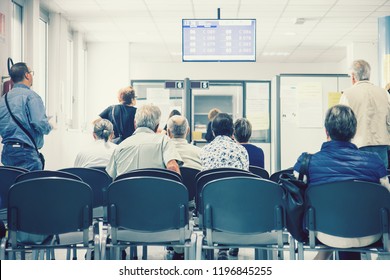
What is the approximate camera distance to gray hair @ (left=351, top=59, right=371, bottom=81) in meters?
4.30

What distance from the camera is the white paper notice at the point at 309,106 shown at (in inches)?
324

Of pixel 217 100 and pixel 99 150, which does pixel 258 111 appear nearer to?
pixel 217 100

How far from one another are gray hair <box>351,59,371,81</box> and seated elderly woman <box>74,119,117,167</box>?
209 cm

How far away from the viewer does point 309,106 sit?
824 cm

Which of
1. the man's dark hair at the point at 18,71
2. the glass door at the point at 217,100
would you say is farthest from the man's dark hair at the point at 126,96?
the glass door at the point at 217,100

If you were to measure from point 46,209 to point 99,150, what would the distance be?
1.60 meters

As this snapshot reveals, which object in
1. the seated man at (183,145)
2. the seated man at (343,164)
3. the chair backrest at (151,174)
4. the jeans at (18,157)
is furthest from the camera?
the jeans at (18,157)

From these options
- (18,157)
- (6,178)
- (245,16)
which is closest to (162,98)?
(245,16)

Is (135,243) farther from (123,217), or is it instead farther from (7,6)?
(7,6)

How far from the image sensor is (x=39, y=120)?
14.2ft

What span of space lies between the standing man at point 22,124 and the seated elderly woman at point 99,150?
389mm

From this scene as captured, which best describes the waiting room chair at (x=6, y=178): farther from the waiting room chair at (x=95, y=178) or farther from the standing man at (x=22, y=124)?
the standing man at (x=22, y=124)

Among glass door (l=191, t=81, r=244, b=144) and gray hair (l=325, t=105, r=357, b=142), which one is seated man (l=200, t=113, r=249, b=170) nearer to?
gray hair (l=325, t=105, r=357, b=142)

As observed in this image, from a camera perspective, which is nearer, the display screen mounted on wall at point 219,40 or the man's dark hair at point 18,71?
the man's dark hair at point 18,71
